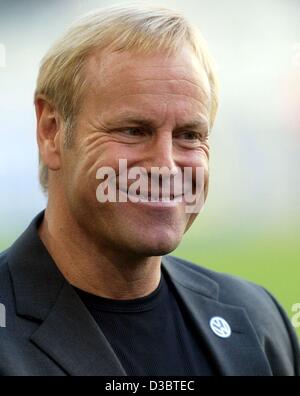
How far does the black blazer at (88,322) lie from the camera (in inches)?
64.5

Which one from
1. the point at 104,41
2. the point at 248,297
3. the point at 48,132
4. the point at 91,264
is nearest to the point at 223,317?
the point at 248,297

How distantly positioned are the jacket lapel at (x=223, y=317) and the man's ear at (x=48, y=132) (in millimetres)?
458

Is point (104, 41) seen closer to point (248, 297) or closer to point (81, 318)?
point (81, 318)

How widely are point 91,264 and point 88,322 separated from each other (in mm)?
162

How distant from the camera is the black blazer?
164 cm

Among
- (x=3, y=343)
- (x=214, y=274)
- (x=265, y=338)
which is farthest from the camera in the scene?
(x=214, y=274)

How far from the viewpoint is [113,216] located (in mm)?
1700

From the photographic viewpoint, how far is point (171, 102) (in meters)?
1.69

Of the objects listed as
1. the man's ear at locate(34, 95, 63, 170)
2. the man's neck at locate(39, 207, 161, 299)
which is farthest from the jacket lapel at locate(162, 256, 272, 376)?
the man's ear at locate(34, 95, 63, 170)
